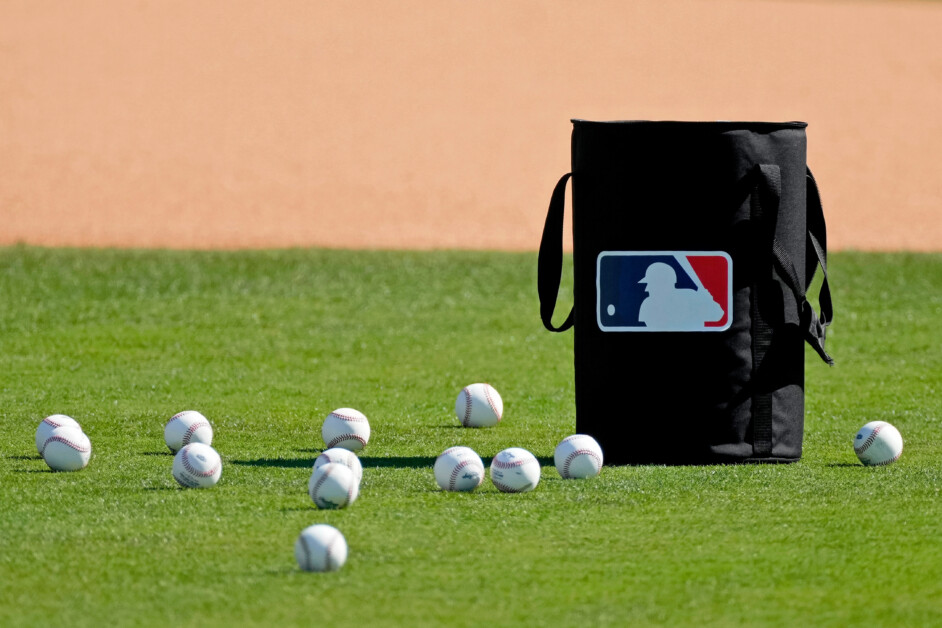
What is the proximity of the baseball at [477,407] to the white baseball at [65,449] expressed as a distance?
3.00 metres

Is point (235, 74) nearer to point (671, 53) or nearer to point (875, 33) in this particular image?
point (671, 53)

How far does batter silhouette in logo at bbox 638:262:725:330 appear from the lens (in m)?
8.75

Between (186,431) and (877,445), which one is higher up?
(186,431)

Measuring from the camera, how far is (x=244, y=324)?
658 inches

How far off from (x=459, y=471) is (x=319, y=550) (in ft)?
6.30

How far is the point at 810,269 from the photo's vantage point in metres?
9.43

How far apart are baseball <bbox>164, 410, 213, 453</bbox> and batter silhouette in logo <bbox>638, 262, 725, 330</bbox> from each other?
2.88 meters

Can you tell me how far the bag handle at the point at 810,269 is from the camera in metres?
8.84

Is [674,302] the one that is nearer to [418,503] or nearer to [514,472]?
[514,472]

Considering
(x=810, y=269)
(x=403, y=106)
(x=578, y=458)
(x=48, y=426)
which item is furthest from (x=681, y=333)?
(x=403, y=106)

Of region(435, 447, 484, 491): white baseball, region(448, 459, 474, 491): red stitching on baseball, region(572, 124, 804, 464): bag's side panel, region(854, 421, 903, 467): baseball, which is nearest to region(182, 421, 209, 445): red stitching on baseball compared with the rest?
region(435, 447, 484, 491): white baseball

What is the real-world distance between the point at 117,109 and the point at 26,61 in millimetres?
3987

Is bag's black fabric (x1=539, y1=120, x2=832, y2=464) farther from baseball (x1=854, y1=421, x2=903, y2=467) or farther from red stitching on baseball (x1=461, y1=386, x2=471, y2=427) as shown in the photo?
red stitching on baseball (x1=461, y1=386, x2=471, y2=427)

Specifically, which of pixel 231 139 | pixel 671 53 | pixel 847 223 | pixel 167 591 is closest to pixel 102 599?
pixel 167 591
